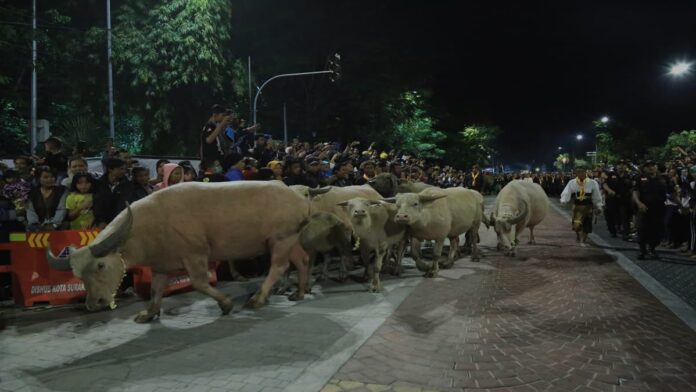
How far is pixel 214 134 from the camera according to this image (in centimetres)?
952

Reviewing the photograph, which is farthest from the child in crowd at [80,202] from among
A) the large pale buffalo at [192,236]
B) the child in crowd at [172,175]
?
the large pale buffalo at [192,236]

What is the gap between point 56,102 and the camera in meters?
28.5

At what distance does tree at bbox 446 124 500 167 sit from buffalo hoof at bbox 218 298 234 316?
5006 centimetres

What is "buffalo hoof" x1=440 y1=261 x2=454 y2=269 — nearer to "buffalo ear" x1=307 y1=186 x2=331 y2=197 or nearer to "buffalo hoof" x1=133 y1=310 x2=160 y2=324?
"buffalo ear" x1=307 y1=186 x2=331 y2=197

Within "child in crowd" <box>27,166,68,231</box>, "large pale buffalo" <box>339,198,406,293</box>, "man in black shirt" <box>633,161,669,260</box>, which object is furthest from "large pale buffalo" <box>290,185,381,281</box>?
"man in black shirt" <box>633,161,669,260</box>

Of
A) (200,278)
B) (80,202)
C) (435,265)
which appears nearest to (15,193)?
(80,202)

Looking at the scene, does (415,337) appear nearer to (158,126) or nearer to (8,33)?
(8,33)

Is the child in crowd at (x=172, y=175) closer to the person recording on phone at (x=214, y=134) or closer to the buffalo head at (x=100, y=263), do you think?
the person recording on phone at (x=214, y=134)

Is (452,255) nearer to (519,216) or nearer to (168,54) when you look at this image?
(519,216)

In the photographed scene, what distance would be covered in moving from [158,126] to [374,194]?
22.1 metres

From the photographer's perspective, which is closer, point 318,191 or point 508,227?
point 318,191

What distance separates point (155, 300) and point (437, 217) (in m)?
5.39

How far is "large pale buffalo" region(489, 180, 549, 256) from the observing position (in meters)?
12.6

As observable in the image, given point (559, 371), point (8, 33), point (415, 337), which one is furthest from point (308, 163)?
point (8, 33)
